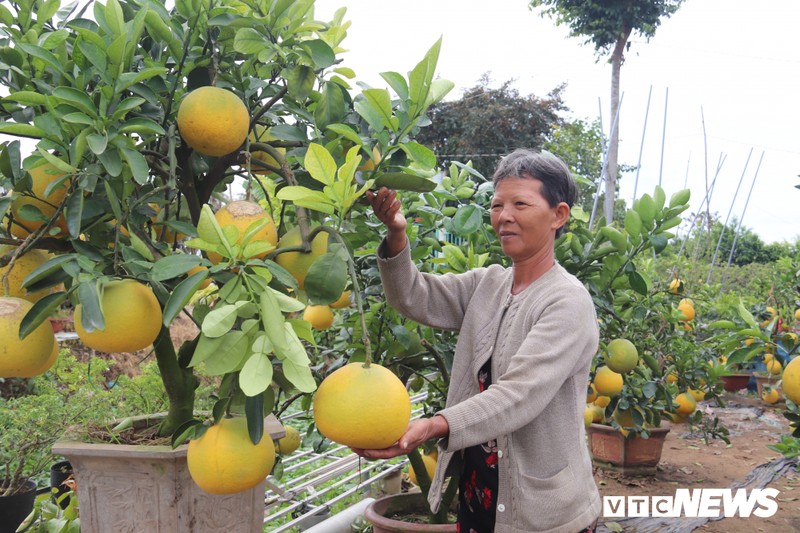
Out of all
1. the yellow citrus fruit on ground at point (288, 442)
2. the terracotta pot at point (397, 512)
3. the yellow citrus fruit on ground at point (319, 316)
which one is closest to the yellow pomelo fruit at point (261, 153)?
the yellow citrus fruit on ground at point (319, 316)

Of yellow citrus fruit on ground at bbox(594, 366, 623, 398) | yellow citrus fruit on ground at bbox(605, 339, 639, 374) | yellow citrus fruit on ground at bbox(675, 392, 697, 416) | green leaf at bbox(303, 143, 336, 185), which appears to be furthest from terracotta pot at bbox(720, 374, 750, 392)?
green leaf at bbox(303, 143, 336, 185)

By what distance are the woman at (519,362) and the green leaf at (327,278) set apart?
0.85 feet

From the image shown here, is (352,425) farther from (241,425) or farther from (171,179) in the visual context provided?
(171,179)

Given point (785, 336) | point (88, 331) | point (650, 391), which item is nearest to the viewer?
point (88, 331)

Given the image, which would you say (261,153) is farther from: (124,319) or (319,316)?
(319,316)

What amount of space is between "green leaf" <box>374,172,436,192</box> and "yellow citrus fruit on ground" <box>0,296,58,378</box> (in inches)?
22.9

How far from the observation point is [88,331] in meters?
0.90

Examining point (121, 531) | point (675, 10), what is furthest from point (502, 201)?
point (675, 10)

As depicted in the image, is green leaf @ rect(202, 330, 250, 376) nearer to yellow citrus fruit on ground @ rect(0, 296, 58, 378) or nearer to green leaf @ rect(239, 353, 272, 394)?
green leaf @ rect(239, 353, 272, 394)

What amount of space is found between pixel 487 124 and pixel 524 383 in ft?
52.5

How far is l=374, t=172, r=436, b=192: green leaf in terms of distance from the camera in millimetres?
1147

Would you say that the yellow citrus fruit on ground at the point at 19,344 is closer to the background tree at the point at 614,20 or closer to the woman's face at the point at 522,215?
the woman's face at the point at 522,215

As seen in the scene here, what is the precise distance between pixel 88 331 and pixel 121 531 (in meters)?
0.54

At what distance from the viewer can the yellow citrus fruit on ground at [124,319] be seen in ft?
3.12
